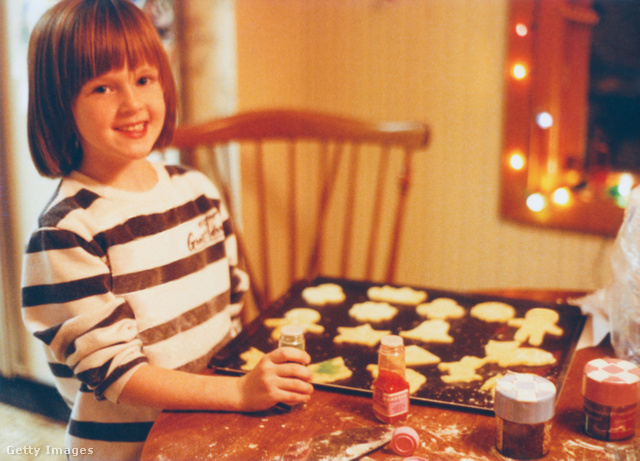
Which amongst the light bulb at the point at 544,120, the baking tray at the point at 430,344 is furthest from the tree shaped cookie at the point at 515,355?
the light bulb at the point at 544,120

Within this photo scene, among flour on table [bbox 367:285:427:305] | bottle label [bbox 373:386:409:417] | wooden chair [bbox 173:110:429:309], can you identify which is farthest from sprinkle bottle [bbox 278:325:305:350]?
wooden chair [bbox 173:110:429:309]

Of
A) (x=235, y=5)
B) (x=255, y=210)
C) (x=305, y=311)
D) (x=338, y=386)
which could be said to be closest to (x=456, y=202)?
(x=255, y=210)

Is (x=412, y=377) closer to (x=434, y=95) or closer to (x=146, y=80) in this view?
(x=146, y=80)

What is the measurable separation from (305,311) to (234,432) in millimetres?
328

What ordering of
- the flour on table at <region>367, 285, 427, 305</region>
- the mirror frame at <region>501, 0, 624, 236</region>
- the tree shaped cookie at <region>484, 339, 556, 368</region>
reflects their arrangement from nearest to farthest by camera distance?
the tree shaped cookie at <region>484, 339, 556, 368</region>, the flour on table at <region>367, 285, 427, 305</region>, the mirror frame at <region>501, 0, 624, 236</region>

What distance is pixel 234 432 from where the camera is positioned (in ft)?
2.37

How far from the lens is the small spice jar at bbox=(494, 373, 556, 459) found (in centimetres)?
64

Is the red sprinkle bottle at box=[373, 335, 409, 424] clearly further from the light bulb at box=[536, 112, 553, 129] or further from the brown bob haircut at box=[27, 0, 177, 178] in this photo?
the light bulb at box=[536, 112, 553, 129]

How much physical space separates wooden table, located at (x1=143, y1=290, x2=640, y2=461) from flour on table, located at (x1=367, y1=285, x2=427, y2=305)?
307 mm

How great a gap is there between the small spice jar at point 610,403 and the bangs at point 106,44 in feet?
2.42

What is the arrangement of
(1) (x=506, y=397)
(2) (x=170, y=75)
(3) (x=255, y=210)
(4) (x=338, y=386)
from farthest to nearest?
1. (3) (x=255, y=210)
2. (2) (x=170, y=75)
3. (4) (x=338, y=386)
4. (1) (x=506, y=397)

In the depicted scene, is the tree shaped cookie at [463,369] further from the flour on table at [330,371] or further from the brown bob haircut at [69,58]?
the brown bob haircut at [69,58]

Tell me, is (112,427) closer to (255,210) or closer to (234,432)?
(234,432)

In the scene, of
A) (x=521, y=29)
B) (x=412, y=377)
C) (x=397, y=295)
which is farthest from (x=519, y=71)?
(x=412, y=377)
